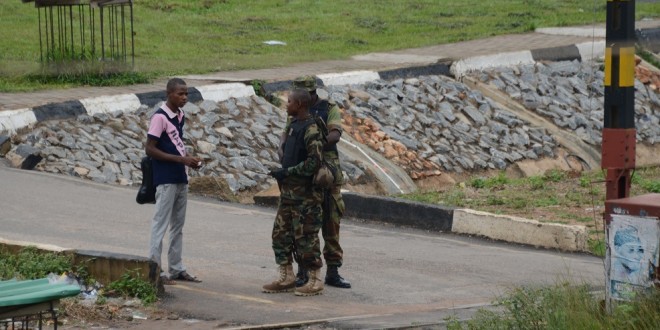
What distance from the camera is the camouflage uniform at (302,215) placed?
393 inches

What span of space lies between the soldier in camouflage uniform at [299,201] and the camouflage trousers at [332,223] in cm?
24

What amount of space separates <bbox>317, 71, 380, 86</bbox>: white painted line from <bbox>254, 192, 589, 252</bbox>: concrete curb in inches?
223

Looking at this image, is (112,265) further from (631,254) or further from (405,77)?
(405,77)

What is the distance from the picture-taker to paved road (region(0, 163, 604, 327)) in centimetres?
967

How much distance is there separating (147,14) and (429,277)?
64.9ft

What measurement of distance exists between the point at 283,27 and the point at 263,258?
17452 millimetres

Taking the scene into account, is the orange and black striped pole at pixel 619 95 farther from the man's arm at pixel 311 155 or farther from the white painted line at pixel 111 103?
the white painted line at pixel 111 103

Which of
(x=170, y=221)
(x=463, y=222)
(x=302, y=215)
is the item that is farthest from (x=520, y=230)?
(x=170, y=221)

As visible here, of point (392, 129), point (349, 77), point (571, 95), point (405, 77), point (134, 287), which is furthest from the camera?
point (571, 95)

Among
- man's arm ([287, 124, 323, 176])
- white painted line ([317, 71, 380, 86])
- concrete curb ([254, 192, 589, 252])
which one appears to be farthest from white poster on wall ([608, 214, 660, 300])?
white painted line ([317, 71, 380, 86])

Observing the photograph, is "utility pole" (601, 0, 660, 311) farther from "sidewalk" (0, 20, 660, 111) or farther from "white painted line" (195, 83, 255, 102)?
"white painted line" (195, 83, 255, 102)

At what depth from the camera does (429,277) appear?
11195 millimetres

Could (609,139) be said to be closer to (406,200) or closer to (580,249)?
(580,249)

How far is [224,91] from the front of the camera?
1938 cm
